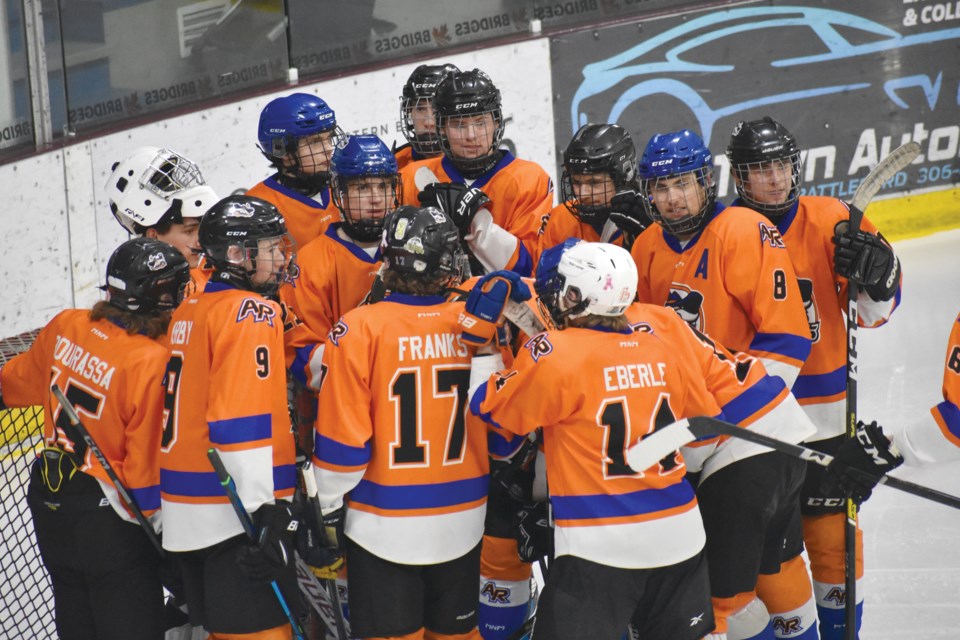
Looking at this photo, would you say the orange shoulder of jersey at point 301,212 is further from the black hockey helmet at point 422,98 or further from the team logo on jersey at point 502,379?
the team logo on jersey at point 502,379

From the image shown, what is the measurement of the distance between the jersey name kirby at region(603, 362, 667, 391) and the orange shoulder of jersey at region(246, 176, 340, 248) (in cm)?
149

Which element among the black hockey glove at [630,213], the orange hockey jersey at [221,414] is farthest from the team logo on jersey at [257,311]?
the black hockey glove at [630,213]

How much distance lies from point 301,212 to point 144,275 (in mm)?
927

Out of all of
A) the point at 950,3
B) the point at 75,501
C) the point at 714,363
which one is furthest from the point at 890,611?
the point at 950,3

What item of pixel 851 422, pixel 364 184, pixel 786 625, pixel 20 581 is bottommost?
pixel 786 625

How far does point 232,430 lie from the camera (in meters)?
3.04

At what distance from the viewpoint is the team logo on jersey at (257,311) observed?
10.2ft

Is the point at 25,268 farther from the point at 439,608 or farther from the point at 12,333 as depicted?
the point at 439,608

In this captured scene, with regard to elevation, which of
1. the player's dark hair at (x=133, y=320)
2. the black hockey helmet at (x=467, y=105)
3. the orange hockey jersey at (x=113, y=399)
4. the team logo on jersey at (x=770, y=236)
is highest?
the black hockey helmet at (x=467, y=105)

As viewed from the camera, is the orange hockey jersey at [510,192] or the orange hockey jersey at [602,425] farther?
the orange hockey jersey at [510,192]

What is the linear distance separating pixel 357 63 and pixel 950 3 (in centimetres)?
387

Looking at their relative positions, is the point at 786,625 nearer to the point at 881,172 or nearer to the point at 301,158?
the point at 881,172

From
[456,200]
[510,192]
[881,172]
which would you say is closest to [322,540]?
[456,200]

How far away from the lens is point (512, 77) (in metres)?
7.14
